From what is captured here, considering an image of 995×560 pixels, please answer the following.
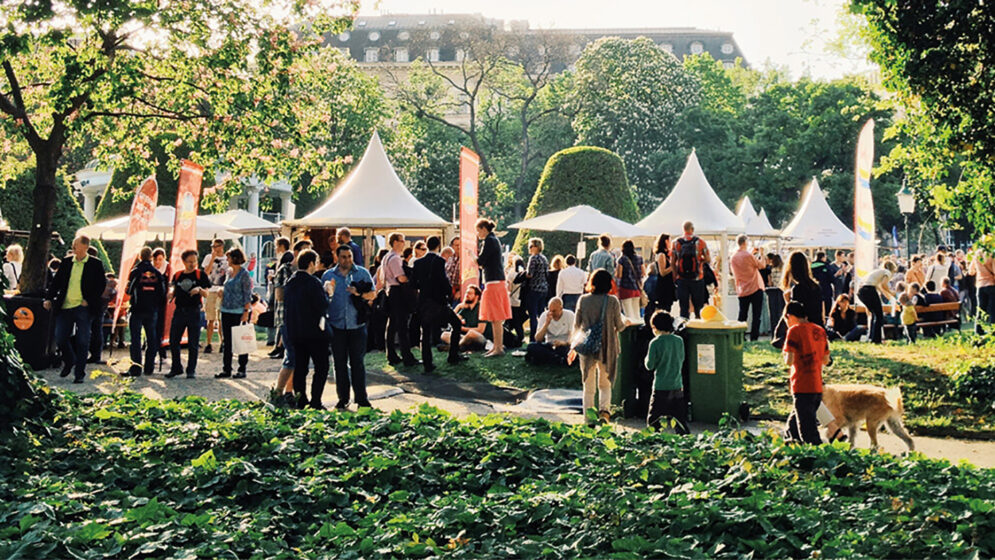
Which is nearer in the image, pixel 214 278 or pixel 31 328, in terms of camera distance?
pixel 31 328

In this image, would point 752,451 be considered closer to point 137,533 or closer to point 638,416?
point 137,533

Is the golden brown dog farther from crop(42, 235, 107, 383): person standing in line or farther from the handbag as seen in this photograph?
crop(42, 235, 107, 383): person standing in line

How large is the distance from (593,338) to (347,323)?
8.73ft

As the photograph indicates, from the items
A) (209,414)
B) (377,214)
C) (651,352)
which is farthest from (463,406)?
(377,214)

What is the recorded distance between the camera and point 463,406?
1164cm

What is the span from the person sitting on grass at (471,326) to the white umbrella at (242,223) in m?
8.01

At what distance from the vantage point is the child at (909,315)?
17.9 m

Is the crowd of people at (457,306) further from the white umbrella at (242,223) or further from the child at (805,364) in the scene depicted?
the white umbrella at (242,223)

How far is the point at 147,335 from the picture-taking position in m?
13.7

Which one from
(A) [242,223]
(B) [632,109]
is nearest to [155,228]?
(A) [242,223]

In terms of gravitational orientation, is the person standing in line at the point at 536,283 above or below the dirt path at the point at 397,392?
above

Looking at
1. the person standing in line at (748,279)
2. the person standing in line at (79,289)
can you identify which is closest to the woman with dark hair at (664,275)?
the person standing in line at (748,279)

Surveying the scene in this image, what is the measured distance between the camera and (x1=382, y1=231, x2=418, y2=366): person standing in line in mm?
14422

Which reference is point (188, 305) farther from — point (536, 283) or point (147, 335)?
point (536, 283)
